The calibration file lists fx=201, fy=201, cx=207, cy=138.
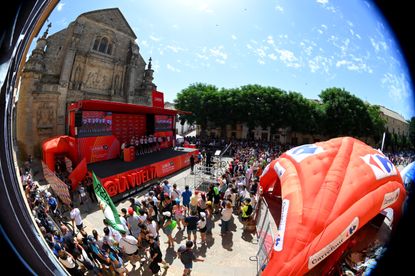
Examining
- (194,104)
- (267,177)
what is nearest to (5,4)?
(194,104)

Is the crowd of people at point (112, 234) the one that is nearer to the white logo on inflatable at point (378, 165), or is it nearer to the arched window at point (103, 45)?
the white logo on inflatable at point (378, 165)

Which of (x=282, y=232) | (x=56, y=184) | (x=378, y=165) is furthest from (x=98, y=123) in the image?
(x=378, y=165)

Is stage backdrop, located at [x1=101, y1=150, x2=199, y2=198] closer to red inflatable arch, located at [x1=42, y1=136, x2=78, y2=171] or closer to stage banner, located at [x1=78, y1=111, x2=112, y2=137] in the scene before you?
stage banner, located at [x1=78, y1=111, x2=112, y2=137]

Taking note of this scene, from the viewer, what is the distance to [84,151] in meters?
3.43

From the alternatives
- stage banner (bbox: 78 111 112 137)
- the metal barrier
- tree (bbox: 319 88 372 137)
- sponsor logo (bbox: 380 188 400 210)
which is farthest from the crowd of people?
stage banner (bbox: 78 111 112 137)

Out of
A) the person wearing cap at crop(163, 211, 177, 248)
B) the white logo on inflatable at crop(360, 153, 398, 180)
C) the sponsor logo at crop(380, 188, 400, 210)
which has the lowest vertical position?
the person wearing cap at crop(163, 211, 177, 248)

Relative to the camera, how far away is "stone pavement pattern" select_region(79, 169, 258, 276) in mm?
4367

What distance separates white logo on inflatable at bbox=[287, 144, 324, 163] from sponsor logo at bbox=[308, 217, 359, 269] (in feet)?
4.10

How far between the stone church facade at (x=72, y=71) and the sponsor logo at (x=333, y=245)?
3.58 meters

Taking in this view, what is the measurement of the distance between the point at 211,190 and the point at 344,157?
20.8 ft

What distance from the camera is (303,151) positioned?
3975 millimetres

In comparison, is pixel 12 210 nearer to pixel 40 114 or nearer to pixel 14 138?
pixel 14 138

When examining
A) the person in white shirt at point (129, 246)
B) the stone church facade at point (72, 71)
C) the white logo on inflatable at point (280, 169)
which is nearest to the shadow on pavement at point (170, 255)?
the person in white shirt at point (129, 246)

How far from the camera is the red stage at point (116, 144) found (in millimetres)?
3014
